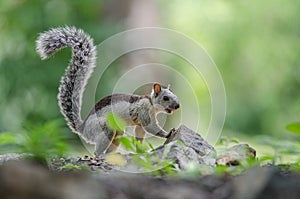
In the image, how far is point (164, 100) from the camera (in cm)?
337

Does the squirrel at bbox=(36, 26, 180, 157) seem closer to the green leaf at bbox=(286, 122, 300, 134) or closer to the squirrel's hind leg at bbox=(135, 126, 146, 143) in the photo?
the squirrel's hind leg at bbox=(135, 126, 146, 143)

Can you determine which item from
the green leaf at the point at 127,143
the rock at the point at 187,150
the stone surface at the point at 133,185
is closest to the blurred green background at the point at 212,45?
the rock at the point at 187,150

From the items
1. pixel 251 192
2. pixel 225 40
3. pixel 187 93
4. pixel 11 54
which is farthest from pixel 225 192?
pixel 225 40

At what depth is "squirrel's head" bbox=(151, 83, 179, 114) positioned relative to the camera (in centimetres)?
335

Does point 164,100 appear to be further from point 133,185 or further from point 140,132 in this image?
point 133,185

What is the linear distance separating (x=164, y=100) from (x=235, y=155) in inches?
38.5

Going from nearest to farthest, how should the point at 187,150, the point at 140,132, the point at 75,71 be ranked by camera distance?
the point at 187,150 < the point at 140,132 < the point at 75,71

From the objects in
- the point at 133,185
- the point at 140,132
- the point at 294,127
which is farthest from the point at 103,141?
the point at 133,185

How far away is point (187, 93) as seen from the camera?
11.4 m

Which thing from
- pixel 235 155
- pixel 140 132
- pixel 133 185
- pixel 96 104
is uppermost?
pixel 96 104

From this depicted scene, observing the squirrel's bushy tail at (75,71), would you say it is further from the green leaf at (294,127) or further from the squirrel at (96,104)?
the green leaf at (294,127)

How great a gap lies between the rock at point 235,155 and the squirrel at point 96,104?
636mm

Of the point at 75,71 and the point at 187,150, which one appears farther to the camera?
the point at 75,71

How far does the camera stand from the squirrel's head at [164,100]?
3.35 meters
